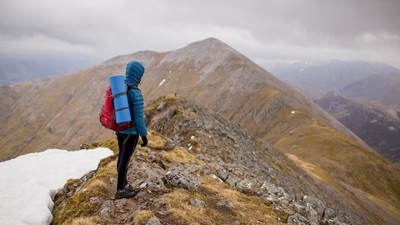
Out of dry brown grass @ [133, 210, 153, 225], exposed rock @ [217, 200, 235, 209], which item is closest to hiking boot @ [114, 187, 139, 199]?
dry brown grass @ [133, 210, 153, 225]

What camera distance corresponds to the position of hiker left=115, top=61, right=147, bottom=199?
11492mm

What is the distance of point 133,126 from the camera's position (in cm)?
1177

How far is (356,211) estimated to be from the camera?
6369 cm

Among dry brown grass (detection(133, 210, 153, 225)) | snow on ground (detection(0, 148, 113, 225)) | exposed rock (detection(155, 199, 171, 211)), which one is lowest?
snow on ground (detection(0, 148, 113, 225))

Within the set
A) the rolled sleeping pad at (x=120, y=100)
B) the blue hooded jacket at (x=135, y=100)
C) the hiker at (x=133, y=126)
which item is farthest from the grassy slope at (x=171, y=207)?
the rolled sleeping pad at (x=120, y=100)

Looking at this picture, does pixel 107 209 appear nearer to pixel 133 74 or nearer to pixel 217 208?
pixel 217 208

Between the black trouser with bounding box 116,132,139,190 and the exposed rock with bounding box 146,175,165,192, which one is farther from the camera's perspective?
the exposed rock with bounding box 146,175,165,192

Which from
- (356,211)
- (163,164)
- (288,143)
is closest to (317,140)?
(288,143)

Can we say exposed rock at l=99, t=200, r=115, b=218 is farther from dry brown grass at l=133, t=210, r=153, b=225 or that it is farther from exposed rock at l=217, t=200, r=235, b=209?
exposed rock at l=217, t=200, r=235, b=209

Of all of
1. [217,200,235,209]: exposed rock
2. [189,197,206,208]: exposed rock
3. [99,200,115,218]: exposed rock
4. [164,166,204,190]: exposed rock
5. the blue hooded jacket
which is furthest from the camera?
[164,166,204,190]: exposed rock

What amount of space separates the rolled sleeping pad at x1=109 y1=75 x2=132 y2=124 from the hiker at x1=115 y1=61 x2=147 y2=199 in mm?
330

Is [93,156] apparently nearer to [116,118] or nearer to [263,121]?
[116,118]

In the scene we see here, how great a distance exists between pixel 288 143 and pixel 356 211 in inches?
2258

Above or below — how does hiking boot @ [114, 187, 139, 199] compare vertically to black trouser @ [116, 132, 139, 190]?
below
